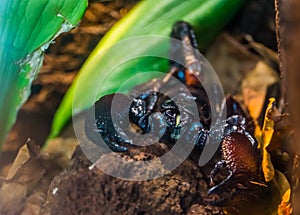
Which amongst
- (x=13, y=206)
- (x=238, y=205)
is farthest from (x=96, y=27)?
(x=238, y=205)

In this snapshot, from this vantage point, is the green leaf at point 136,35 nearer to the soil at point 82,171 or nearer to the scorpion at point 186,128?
the soil at point 82,171

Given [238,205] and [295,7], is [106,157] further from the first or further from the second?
[295,7]

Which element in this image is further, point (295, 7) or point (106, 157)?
point (106, 157)

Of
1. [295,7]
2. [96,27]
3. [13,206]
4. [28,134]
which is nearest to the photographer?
[295,7]

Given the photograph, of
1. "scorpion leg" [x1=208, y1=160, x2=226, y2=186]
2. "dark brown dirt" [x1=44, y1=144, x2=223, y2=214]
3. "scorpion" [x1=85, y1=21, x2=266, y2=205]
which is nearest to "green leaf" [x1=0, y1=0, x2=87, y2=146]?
"scorpion" [x1=85, y1=21, x2=266, y2=205]

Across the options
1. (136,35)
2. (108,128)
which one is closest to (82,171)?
(108,128)
